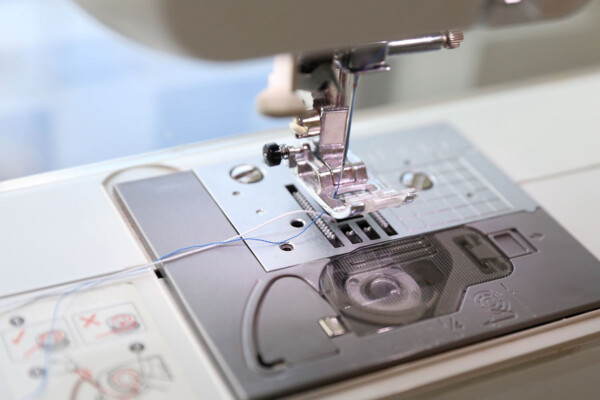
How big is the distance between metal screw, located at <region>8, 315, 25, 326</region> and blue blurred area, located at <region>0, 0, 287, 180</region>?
0.81 meters

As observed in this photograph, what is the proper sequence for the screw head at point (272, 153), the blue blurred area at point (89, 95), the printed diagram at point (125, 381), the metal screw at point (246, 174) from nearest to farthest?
the printed diagram at point (125, 381) < the screw head at point (272, 153) < the metal screw at point (246, 174) < the blue blurred area at point (89, 95)

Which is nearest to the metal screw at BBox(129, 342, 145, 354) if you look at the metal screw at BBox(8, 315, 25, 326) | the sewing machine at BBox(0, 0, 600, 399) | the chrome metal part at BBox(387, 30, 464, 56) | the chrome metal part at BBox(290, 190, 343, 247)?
the sewing machine at BBox(0, 0, 600, 399)

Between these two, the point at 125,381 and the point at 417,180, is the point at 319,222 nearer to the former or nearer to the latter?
the point at 417,180

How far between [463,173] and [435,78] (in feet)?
3.26

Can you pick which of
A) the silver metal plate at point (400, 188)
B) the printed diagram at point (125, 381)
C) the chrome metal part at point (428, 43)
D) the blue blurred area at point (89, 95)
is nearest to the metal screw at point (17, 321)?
the printed diagram at point (125, 381)

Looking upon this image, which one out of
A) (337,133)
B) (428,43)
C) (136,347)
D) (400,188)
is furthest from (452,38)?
(136,347)

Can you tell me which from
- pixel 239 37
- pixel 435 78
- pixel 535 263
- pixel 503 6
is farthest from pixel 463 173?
pixel 435 78

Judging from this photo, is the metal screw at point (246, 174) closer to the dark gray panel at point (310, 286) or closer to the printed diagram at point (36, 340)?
the dark gray panel at point (310, 286)

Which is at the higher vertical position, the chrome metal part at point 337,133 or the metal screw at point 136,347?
the chrome metal part at point 337,133

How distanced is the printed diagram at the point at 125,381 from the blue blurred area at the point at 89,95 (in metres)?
0.88

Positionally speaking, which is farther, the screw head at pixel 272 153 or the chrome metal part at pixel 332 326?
the screw head at pixel 272 153

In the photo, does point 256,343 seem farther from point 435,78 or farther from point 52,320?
point 435,78

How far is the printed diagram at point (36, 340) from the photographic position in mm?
883

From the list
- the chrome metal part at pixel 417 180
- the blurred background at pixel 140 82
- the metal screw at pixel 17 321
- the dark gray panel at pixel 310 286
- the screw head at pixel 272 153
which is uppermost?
the blurred background at pixel 140 82
